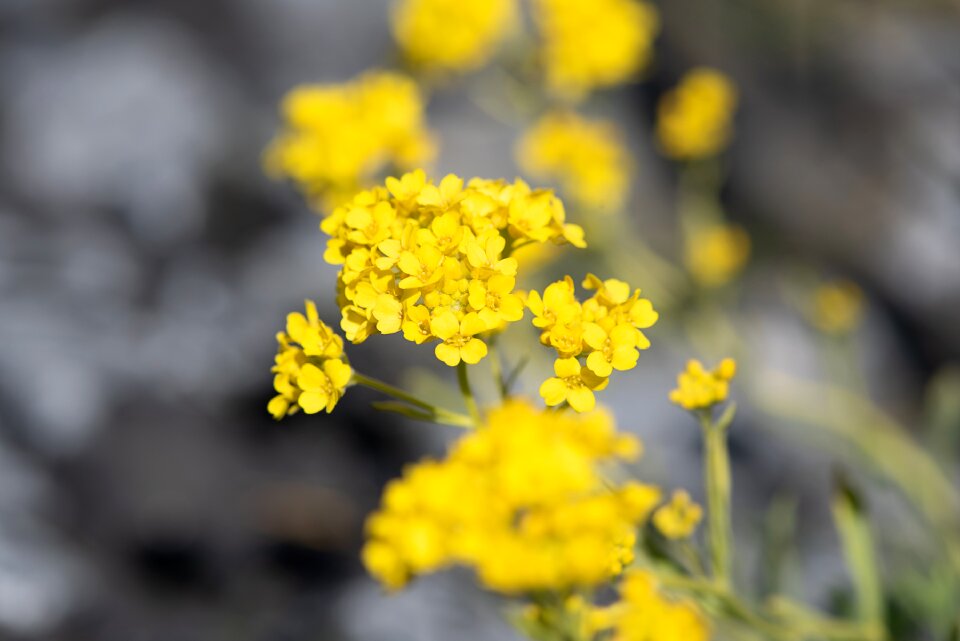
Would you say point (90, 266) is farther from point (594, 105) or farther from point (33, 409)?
point (594, 105)

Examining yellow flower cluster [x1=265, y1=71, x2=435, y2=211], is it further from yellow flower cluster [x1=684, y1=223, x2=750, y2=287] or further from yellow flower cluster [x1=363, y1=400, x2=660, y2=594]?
yellow flower cluster [x1=363, y1=400, x2=660, y2=594]

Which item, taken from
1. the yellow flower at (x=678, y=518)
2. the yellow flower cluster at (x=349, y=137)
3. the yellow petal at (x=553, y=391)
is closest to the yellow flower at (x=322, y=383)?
the yellow petal at (x=553, y=391)

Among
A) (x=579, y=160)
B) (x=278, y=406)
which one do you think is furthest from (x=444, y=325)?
(x=579, y=160)

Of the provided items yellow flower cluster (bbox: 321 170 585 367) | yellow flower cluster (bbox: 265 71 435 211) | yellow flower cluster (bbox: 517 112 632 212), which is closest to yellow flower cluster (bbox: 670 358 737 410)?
yellow flower cluster (bbox: 321 170 585 367)

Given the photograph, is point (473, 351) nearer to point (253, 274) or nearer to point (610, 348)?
point (610, 348)

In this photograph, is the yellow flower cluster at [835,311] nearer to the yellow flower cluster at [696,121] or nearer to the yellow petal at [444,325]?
the yellow flower cluster at [696,121]

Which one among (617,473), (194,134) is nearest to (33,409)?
(194,134)

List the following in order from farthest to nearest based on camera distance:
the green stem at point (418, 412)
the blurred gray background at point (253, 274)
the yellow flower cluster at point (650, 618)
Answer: the blurred gray background at point (253, 274), the green stem at point (418, 412), the yellow flower cluster at point (650, 618)
